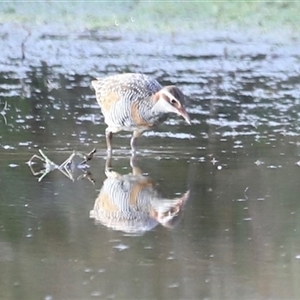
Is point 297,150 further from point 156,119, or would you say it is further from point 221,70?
point 221,70

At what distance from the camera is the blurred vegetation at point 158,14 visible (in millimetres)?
16984

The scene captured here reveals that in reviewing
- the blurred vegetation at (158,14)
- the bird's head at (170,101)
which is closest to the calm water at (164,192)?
the bird's head at (170,101)

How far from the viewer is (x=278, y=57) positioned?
1491 cm

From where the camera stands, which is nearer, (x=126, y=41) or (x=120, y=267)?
(x=120, y=267)

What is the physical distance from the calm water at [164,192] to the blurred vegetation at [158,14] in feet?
10.2

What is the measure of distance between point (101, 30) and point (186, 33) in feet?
4.61

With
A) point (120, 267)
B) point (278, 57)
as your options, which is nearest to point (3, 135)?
point (120, 267)

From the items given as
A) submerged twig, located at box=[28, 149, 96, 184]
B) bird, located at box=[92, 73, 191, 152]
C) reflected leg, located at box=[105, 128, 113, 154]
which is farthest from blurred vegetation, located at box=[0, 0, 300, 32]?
submerged twig, located at box=[28, 149, 96, 184]

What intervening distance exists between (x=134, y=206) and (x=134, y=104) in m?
2.10

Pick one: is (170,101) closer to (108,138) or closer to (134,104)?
(134,104)

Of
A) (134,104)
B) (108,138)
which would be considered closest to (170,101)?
(134,104)

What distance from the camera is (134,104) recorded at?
Result: 30.5 ft

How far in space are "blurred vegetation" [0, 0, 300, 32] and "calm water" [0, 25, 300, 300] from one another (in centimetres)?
311

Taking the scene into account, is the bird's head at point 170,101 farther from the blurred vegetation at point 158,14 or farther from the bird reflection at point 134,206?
the blurred vegetation at point 158,14
